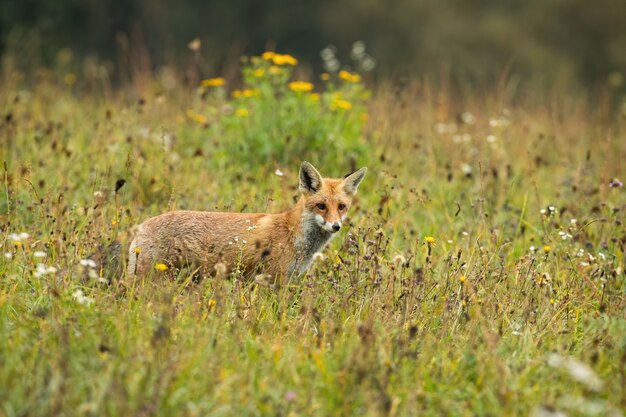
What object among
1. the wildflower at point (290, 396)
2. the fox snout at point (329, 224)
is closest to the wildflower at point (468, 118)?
the fox snout at point (329, 224)

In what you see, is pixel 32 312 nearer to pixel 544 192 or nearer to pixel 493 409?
pixel 493 409

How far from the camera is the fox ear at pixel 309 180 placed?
631cm

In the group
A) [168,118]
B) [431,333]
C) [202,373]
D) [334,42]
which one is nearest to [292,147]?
[168,118]

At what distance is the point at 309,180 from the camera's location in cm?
638

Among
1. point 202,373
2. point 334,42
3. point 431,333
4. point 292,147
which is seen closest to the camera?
point 202,373

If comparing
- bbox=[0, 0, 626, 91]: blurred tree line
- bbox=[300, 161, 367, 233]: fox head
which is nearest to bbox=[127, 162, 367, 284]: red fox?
bbox=[300, 161, 367, 233]: fox head

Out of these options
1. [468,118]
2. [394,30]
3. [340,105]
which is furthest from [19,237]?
[394,30]

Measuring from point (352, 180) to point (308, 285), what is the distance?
4.19 ft

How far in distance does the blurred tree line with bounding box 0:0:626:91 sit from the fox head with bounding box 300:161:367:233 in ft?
62.1

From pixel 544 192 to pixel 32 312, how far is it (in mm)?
6327

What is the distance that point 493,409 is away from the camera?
12.9ft

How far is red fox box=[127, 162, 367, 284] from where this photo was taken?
19.0 ft

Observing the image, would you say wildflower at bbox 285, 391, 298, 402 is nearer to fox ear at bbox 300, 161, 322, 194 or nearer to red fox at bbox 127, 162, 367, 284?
red fox at bbox 127, 162, 367, 284

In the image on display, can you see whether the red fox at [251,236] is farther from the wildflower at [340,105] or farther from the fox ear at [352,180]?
the wildflower at [340,105]
